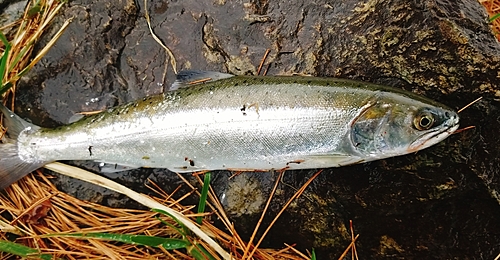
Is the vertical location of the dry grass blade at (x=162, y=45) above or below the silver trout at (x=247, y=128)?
above

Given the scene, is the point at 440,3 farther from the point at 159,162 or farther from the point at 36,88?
the point at 36,88

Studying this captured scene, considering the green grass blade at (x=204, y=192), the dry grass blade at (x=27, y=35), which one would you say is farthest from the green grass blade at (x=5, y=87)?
the green grass blade at (x=204, y=192)

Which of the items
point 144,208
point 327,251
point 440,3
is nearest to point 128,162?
point 144,208

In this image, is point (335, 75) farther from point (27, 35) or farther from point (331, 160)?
point (27, 35)

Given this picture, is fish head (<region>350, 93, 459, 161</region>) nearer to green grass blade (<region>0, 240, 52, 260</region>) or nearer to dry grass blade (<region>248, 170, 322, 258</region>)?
dry grass blade (<region>248, 170, 322, 258</region>)

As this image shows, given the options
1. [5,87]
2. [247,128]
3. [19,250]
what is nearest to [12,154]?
[5,87]

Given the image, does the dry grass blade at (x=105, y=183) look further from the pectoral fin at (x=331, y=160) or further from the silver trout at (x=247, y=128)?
the pectoral fin at (x=331, y=160)
